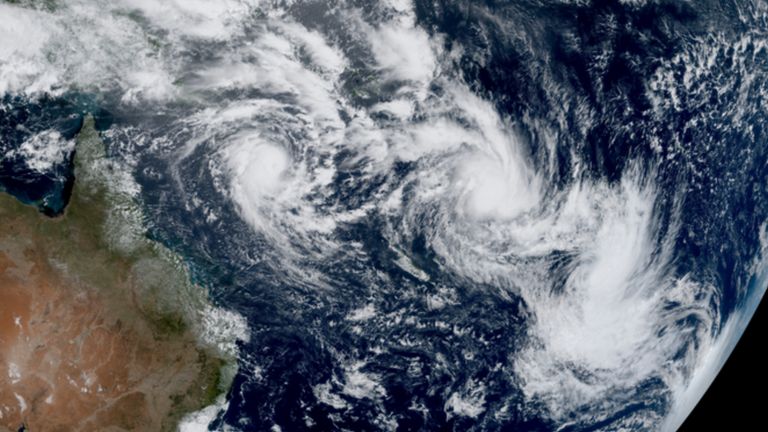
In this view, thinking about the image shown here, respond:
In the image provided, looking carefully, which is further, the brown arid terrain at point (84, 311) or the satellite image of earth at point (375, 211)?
the brown arid terrain at point (84, 311)

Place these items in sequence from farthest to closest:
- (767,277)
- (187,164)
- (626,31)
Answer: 1. (767,277)
2. (187,164)
3. (626,31)

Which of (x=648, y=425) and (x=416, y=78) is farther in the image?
(x=648, y=425)

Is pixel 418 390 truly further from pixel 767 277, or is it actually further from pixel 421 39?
pixel 767 277

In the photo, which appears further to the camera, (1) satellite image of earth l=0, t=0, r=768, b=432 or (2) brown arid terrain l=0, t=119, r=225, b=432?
(2) brown arid terrain l=0, t=119, r=225, b=432

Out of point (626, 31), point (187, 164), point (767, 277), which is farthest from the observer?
point (767, 277)

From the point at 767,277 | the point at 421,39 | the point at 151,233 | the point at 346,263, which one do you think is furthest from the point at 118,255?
the point at 767,277

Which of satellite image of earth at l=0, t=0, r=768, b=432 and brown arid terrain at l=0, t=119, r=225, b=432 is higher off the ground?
satellite image of earth at l=0, t=0, r=768, b=432
